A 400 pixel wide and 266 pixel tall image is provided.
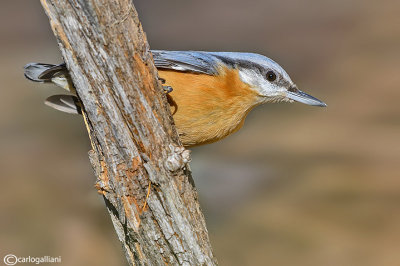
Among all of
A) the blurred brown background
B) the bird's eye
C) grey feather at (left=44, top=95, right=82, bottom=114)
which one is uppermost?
the bird's eye

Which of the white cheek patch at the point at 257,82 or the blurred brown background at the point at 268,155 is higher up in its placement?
the white cheek patch at the point at 257,82

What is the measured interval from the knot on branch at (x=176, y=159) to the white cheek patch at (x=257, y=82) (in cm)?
117

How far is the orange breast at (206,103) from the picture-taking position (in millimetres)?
3420

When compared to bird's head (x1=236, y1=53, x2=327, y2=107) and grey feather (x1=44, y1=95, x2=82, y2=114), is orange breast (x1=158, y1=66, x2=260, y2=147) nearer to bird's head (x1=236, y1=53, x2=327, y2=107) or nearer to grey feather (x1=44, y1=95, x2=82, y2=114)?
bird's head (x1=236, y1=53, x2=327, y2=107)

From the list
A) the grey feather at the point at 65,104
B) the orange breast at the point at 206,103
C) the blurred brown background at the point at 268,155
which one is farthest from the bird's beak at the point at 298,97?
the blurred brown background at the point at 268,155

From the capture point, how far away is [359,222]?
6289 mm

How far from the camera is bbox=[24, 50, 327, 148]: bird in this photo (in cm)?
343

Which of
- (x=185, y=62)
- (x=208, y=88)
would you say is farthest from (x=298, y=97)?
(x=185, y=62)

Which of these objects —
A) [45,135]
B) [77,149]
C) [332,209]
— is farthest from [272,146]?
[45,135]

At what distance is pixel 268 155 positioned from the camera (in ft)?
24.8

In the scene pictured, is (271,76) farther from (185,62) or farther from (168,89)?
(168,89)

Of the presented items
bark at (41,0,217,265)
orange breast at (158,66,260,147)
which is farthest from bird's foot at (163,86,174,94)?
bark at (41,0,217,265)

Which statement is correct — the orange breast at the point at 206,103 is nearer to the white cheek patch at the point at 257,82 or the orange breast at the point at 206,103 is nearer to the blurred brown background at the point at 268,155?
the white cheek patch at the point at 257,82

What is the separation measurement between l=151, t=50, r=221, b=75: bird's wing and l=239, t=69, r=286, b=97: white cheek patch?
223mm
